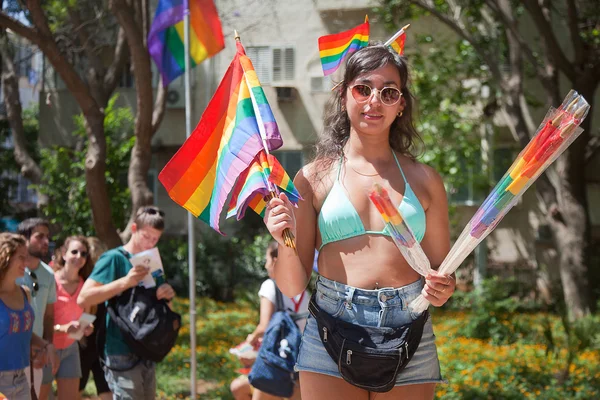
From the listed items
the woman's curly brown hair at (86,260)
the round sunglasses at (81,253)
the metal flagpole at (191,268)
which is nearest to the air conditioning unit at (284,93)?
the metal flagpole at (191,268)

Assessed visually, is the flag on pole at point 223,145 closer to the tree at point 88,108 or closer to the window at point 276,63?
the tree at point 88,108

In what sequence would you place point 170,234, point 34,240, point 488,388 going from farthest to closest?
1. point 170,234
2. point 488,388
3. point 34,240

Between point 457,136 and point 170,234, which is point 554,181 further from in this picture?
point 170,234

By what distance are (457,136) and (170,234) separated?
8.80m

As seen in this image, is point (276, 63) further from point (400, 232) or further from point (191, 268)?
point (400, 232)

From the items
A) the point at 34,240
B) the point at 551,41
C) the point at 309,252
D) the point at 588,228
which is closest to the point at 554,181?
the point at 588,228

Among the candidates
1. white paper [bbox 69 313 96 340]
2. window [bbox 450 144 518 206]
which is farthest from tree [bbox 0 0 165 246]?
window [bbox 450 144 518 206]

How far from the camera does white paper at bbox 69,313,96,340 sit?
643cm

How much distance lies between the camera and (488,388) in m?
8.43

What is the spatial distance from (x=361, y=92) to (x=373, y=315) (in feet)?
2.98

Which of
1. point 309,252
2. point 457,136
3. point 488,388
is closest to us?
point 309,252

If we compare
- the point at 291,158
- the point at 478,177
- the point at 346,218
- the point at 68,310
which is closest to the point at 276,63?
the point at 291,158

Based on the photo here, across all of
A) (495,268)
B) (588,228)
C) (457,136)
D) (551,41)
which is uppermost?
(551,41)

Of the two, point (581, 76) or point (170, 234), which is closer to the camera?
point (581, 76)
